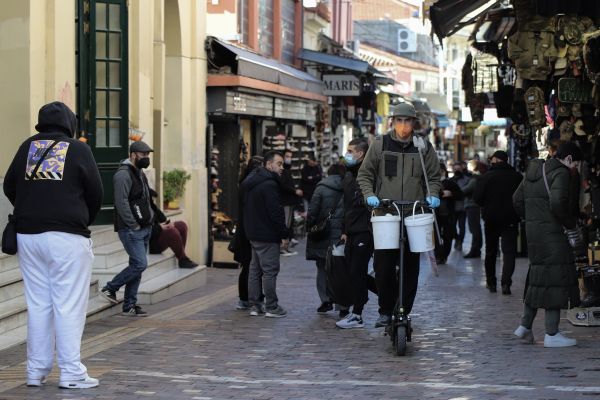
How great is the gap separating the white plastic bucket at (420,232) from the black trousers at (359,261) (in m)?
1.59

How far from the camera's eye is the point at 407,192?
766 centimetres

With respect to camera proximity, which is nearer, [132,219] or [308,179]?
[132,219]

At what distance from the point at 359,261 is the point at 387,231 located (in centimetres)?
152

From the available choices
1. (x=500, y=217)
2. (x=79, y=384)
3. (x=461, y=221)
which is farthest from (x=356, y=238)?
(x=461, y=221)

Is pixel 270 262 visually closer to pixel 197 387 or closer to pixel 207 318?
pixel 207 318

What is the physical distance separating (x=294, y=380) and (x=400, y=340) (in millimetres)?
1222

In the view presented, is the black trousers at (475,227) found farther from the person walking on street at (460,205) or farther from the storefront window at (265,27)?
the storefront window at (265,27)

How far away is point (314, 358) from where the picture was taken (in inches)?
287

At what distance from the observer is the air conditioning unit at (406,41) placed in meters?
62.5

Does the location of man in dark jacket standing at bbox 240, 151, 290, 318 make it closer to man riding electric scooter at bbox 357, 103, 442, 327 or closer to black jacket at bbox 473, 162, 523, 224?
man riding electric scooter at bbox 357, 103, 442, 327

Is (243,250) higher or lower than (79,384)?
higher

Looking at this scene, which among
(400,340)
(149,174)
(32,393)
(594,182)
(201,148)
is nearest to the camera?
(32,393)

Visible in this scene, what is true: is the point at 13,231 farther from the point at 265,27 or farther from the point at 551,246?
the point at 265,27

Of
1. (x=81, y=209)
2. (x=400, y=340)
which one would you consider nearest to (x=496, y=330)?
(x=400, y=340)
